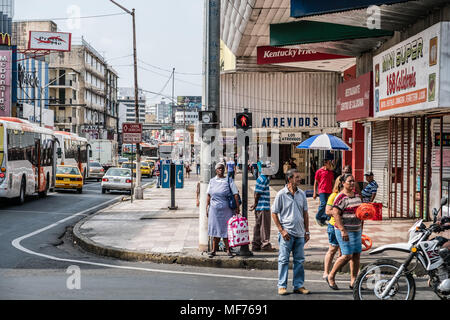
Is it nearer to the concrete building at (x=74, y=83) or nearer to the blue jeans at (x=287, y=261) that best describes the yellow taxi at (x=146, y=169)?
the concrete building at (x=74, y=83)

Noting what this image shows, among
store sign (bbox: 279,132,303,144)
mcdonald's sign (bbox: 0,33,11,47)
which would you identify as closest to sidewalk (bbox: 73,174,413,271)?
store sign (bbox: 279,132,303,144)

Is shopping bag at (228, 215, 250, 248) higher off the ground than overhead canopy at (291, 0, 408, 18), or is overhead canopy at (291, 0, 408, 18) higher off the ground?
overhead canopy at (291, 0, 408, 18)

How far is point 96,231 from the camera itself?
1480 cm

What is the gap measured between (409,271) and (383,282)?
1.09 feet

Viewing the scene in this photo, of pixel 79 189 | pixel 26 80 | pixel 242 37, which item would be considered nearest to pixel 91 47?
pixel 26 80

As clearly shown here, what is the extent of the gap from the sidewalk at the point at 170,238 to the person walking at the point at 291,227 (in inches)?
83.4

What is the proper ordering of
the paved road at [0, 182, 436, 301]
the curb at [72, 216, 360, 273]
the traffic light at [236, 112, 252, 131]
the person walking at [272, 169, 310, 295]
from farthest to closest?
the traffic light at [236, 112, 252, 131] → the curb at [72, 216, 360, 273] → the person walking at [272, 169, 310, 295] → the paved road at [0, 182, 436, 301]

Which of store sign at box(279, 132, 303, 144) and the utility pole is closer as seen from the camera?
the utility pole

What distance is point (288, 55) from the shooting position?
74.5 ft

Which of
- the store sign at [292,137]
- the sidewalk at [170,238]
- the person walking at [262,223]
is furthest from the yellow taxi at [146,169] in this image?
the person walking at [262,223]

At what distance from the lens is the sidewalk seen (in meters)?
10.6

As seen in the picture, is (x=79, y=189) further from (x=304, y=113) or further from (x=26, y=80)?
(x=26, y=80)

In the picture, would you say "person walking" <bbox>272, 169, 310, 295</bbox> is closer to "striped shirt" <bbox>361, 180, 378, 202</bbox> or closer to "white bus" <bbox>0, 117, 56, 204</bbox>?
"striped shirt" <bbox>361, 180, 378, 202</bbox>

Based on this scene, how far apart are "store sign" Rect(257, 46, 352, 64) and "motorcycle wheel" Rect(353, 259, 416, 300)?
51.4 feet
